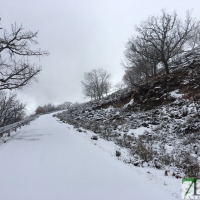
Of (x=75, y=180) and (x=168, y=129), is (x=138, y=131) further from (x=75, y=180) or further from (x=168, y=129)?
(x=75, y=180)

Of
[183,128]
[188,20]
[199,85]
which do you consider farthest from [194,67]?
[183,128]

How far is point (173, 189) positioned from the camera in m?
3.73

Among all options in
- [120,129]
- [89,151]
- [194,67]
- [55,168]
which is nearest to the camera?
[55,168]

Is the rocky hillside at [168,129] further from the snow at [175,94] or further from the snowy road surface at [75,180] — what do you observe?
the snowy road surface at [75,180]

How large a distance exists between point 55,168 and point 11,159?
78.9 inches

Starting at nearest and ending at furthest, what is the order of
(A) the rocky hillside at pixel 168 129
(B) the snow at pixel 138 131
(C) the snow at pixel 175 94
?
(A) the rocky hillside at pixel 168 129 → (B) the snow at pixel 138 131 → (C) the snow at pixel 175 94

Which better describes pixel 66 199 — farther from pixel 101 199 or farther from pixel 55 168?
pixel 55 168

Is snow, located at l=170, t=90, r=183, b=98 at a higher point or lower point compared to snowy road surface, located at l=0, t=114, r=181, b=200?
higher

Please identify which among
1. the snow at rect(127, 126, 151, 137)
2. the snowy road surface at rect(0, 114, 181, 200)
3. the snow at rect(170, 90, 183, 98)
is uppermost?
the snow at rect(170, 90, 183, 98)

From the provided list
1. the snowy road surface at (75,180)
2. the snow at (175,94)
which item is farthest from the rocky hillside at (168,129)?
the snowy road surface at (75,180)

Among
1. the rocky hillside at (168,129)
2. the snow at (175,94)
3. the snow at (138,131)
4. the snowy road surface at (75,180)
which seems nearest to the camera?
the snowy road surface at (75,180)

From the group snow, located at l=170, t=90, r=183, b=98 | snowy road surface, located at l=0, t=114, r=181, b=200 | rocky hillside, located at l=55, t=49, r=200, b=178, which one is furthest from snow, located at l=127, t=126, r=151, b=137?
snow, located at l=170, t=90, r=183, b=98

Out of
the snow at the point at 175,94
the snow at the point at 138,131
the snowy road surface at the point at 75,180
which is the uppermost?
the snow at the point at 175,94

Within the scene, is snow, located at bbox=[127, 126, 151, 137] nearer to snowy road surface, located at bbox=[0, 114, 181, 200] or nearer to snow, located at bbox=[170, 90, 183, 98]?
snowy road surface, located at bbox=[0, 114, 181, 200]
